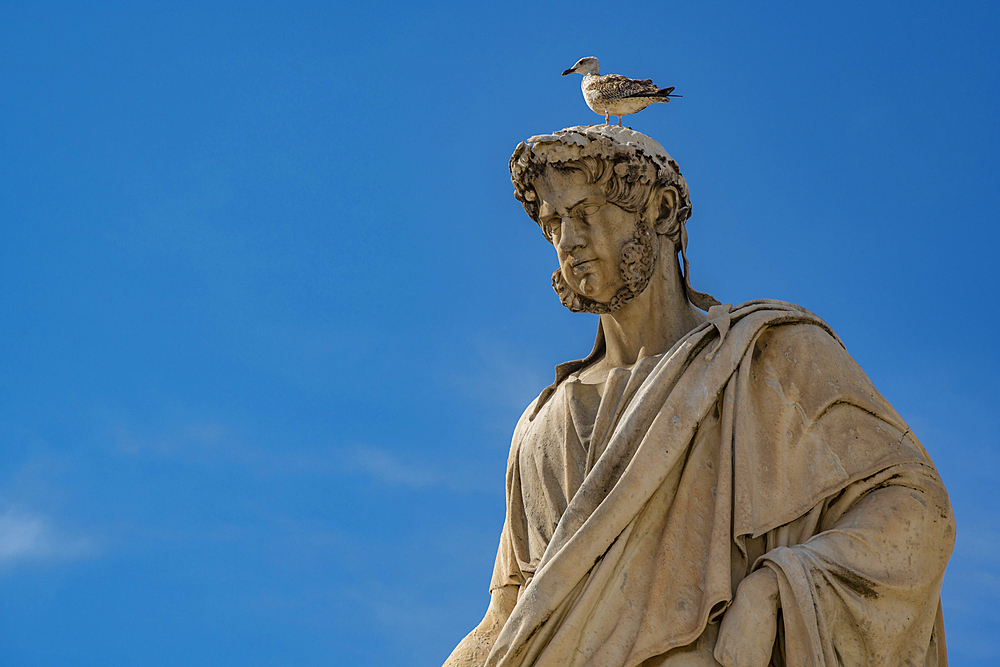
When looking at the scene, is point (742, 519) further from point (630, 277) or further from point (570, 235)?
point (570, 235)

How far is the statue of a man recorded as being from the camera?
6.30 m

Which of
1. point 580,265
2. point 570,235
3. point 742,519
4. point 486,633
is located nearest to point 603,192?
point 570,235

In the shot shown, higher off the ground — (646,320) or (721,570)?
(646,320)

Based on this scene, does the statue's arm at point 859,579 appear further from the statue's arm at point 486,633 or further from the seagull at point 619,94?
the seagull at point 619,94

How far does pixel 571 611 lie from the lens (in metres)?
6.52

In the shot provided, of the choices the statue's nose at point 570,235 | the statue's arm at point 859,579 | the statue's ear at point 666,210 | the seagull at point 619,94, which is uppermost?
the seagull at point 619,94

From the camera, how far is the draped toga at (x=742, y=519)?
20.7 ft

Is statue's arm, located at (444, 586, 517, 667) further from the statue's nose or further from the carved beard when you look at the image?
the statue's nose

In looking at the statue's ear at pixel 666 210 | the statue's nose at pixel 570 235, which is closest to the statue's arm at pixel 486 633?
the statue's nose at pixel 570 235

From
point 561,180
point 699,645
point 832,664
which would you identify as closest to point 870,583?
point 832,664

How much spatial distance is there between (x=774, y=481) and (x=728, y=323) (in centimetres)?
95

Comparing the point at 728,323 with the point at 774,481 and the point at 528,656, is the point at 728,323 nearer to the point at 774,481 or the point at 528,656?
the point at 774,481

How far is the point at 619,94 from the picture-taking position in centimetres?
1039

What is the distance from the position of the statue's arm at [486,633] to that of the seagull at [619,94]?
13.5 ft
